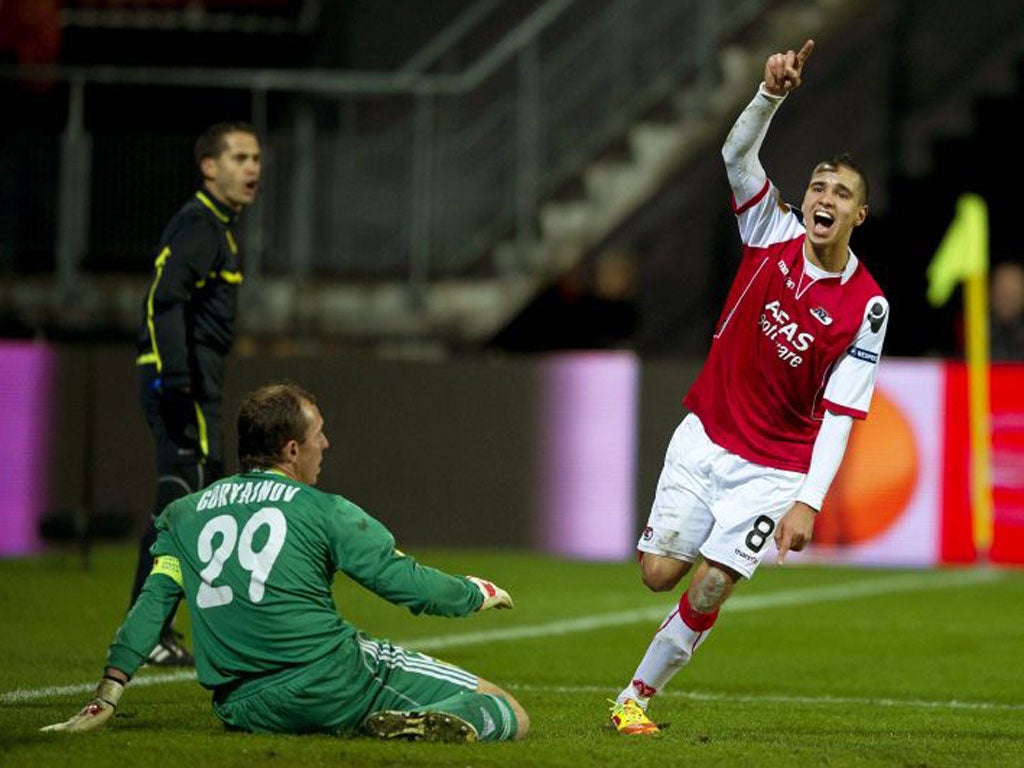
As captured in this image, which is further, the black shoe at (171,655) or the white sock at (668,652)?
the black shoe at (171,655)

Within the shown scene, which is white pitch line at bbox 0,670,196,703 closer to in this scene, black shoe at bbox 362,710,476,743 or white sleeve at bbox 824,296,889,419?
black shoe at bbox 362,710,476,743

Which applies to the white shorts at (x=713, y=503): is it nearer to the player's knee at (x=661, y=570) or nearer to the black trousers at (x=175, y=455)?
the player's knee at (x=661, y=570)

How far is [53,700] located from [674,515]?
2.55 meters

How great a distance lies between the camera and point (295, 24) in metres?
20.9

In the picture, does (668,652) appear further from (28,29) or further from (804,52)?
(28,29)

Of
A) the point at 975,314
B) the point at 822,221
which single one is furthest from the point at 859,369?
the point at 975,314

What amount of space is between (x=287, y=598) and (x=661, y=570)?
1.84 metres

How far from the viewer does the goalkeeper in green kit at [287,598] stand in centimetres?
640

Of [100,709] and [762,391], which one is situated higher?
[762,391]

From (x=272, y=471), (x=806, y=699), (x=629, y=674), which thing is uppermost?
(x=272, y=471)

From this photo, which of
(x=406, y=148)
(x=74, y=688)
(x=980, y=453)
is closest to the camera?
(x=74, y=688)

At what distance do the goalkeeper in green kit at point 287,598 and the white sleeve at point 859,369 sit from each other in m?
1.81

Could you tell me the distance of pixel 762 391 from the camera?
783 cm

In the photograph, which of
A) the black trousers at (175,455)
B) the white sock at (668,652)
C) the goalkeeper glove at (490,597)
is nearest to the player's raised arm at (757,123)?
the white sock at (668,652)
